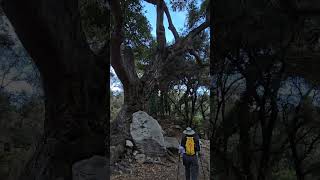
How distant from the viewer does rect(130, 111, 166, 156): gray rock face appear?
313 inches

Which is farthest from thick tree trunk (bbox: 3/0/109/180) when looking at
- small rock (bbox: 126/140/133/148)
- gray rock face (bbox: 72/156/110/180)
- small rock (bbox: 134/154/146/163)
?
small rock (bbox: 126/140/133/148)

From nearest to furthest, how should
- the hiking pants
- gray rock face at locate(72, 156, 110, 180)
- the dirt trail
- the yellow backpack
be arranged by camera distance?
gray rock face at locate(72, 156, 110, 180) < the yellow backpack < the hiking pants < the dirt trail

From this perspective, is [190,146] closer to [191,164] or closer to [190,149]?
[190,149]

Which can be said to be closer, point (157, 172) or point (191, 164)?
point (191, 164)

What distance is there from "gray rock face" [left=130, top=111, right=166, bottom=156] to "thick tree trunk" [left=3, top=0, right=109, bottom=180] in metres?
4.62

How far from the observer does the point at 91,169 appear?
3.26 meters

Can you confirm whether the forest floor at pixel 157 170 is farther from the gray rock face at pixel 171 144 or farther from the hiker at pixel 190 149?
the hiker at pixel 190 149

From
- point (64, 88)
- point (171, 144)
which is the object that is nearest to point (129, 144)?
point (171, 144)

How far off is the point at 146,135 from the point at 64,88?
489 cm

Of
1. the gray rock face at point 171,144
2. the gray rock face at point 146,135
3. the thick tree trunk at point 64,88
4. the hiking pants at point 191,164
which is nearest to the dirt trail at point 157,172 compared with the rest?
the gray rock face at point 146,135

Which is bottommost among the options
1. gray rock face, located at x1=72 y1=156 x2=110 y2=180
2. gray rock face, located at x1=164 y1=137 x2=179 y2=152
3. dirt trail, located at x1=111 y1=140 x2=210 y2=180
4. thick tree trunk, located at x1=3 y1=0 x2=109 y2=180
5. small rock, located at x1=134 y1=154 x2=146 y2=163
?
dirt trail, located at x1=111 y1=140 x2=210 y2=180

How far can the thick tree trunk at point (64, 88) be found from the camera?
3.07m

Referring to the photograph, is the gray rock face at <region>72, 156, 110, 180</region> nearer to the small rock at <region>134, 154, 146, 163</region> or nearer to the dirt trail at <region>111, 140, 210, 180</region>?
the dirt trail at <region>111, 140, 210, 180</region>

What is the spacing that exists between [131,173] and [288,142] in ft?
15.2
